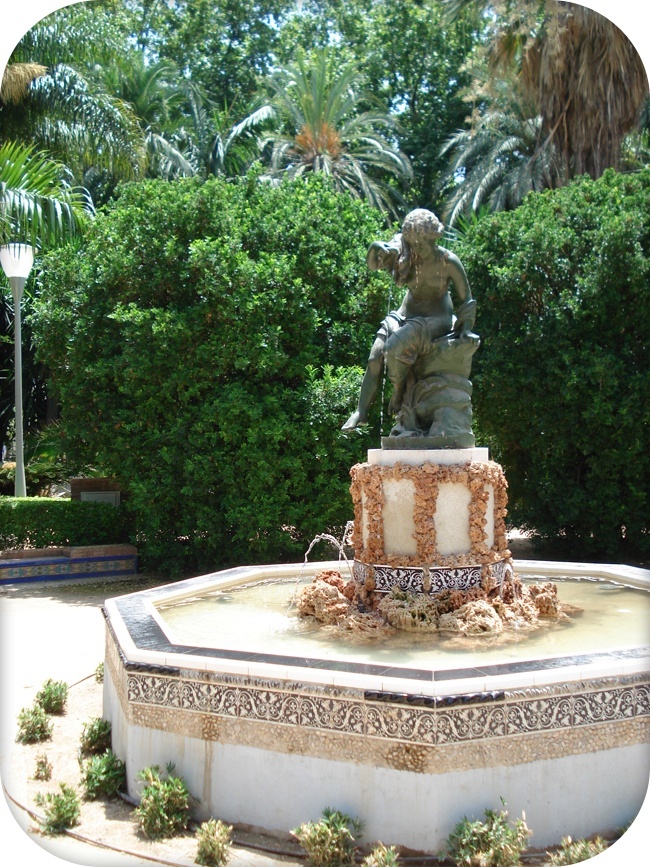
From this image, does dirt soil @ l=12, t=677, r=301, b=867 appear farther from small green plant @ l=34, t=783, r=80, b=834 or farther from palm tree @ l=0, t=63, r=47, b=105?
palm tree @ l=0, t=63, r=47, b=105

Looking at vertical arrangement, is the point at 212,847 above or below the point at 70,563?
above

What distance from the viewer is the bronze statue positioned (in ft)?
21.8

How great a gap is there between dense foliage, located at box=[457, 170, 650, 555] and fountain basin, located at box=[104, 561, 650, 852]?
327 inches

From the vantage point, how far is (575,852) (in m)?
3.84

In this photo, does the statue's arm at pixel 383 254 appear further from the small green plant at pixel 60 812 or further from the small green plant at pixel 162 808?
the small green plant at pixel 60 812

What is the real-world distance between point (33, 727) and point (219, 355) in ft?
23.4

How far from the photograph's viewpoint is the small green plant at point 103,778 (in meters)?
4.79

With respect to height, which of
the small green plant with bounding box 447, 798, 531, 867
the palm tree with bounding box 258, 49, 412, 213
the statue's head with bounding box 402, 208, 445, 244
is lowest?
the small green plant with bounding box 447, 798, 531, 867

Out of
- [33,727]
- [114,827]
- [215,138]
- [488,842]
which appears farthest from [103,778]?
[215,138]

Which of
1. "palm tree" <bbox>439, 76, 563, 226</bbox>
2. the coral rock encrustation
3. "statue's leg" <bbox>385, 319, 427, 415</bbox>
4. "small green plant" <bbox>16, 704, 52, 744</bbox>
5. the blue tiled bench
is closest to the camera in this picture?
"small green plant" <bbox>16, 704, 52, 744</bbox>

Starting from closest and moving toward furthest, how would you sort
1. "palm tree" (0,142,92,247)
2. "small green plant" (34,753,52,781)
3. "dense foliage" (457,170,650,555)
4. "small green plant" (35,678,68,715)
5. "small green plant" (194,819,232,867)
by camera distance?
1. "small green plant" (194,819,232,867)
2. "small green plant" (34,753,52,781)
3. "small green plant" (35,678,68,715)
4. "palm tree" (0,142,92,247)
5. "dense foliage" (457,170,650,555)

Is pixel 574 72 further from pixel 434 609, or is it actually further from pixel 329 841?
pixel 329 841

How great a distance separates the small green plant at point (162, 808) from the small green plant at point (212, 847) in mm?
317

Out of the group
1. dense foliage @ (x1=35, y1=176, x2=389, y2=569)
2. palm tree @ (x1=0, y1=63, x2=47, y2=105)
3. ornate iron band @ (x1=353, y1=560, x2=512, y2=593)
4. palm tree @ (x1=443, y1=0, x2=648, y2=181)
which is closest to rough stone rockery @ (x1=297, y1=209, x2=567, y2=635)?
ornate iron band @ (x1=353, y1=560, x2=512, y2=593)
